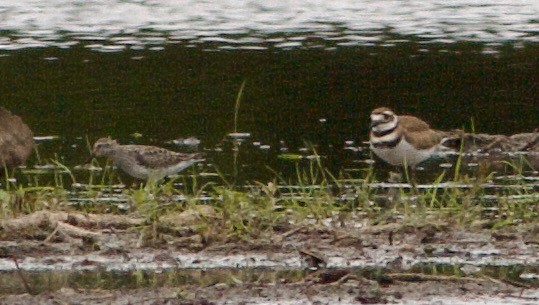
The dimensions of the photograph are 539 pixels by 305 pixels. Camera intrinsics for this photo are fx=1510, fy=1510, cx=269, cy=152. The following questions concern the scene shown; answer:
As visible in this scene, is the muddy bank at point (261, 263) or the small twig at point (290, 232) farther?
the small twig at point (290, 232)

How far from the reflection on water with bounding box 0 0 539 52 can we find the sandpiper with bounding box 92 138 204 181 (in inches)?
291

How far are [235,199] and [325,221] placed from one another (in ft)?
1.77

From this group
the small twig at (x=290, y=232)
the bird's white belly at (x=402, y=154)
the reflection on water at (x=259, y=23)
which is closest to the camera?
the small twig at (x=290, y=232)

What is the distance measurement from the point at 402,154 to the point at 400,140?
0.11 m

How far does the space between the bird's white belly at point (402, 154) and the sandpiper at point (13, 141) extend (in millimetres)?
2582

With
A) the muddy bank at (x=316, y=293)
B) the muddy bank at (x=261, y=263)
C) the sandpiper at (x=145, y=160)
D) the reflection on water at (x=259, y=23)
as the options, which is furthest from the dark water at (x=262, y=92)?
the muddy bank at (x=316, y=293)

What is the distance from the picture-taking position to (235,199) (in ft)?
28.7

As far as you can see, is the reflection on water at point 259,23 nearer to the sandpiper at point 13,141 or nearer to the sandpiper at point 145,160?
the sandpiper at point 145,160

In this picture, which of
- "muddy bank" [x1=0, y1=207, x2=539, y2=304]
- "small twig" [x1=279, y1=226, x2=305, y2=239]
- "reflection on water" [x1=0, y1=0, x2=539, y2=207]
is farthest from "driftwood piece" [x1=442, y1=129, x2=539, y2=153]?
"small twig" [x1=279, y1=226, x2=305, y2=239]

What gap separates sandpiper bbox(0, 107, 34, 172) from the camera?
10.5m

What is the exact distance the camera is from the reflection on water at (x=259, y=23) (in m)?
19.0

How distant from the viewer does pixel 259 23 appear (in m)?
20.5

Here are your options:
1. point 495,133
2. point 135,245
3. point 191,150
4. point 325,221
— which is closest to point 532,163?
point 495,133

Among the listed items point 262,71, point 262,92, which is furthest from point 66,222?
point 262,71
